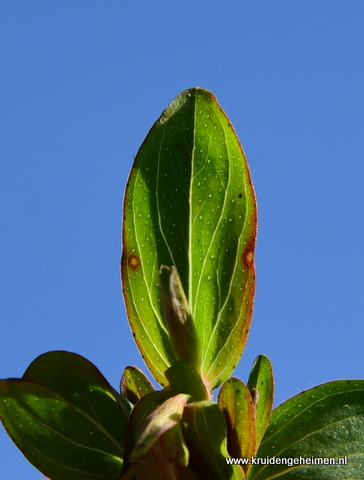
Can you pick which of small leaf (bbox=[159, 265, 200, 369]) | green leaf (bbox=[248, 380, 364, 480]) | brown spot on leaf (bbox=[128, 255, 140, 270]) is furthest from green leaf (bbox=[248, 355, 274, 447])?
brown spot on leaf (bbox=[128, 255, 140, 270])

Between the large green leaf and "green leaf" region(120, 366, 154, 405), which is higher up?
the large green leaf

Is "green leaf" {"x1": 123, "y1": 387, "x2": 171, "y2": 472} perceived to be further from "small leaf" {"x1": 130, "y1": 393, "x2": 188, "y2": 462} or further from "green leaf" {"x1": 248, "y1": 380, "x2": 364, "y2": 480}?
"green leaf" {"x1": 248, "y1": 380, "x2": 364, "y2": 480}

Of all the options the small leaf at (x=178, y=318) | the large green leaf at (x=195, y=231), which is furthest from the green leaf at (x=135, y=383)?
the small leaf at (x=178, y=318)

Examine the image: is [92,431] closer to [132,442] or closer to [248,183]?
[132,442]

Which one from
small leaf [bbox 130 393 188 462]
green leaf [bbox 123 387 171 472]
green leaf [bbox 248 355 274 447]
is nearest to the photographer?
small leaf [bbox 130 393 188 462]

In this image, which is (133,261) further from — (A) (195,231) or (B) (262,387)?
(B) (262,387)

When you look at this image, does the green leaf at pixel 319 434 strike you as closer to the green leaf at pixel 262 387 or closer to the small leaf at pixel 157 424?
the green leaf at pixel 262 387

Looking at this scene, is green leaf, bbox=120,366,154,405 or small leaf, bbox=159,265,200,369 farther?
green leaf, bbox=120,366,154,405
